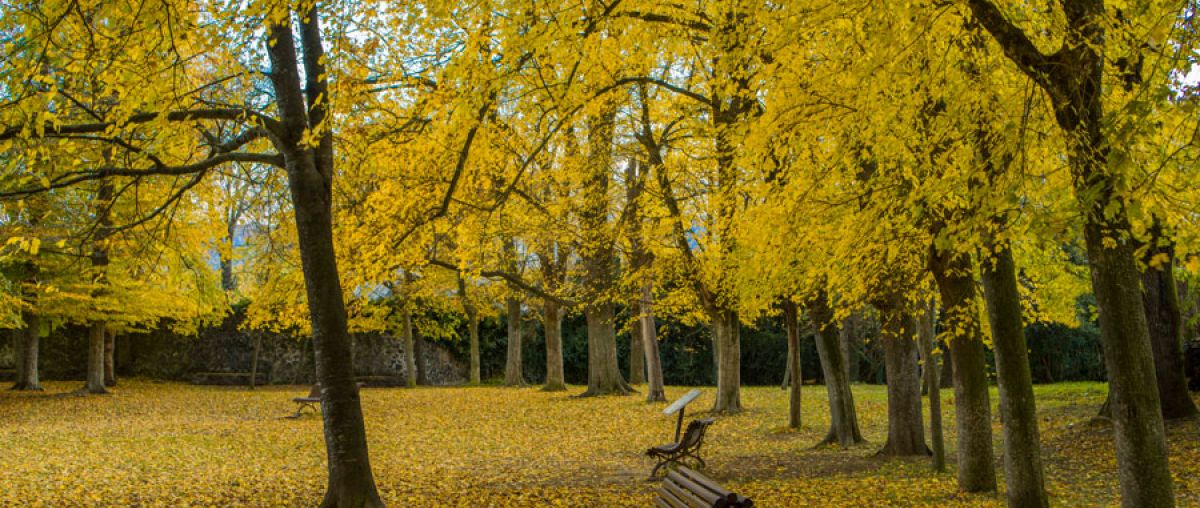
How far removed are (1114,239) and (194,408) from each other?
19850mm

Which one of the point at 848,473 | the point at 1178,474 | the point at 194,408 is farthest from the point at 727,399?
the point at 194,408

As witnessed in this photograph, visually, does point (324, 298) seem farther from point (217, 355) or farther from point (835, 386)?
point (217, 355)

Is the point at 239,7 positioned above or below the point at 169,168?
above

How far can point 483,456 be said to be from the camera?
39.8ft

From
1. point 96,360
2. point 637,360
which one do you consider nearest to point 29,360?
point 96,360

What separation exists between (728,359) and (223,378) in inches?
764

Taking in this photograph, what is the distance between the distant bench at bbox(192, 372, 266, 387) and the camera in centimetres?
2761

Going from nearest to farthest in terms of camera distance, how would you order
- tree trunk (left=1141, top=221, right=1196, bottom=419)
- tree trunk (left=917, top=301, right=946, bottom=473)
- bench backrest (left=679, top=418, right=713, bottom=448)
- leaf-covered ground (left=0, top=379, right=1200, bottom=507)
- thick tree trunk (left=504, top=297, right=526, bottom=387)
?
leaf-covered ground (left=0, top=379, right=1200, bottom=507), tree trunk (left=917, top=301, right=946, bottom=473), bench backrest (left=679, top=418, right=713, bottom=448), tree trunk (left=1141, top=221, right=1196, bottom=419), thick tree trunk (left=504, top=297, right=526, bottom=387)

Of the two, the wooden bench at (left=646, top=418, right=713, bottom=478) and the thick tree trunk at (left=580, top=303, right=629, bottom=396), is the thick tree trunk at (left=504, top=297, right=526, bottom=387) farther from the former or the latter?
the wooden bench at (left=646, top=418, right=713, bottom=478)

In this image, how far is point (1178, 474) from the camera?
8.50 m

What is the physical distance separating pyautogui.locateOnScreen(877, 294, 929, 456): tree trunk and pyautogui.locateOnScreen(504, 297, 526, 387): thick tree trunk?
1717 centimetres

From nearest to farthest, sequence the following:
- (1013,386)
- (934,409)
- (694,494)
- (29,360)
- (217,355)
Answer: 1. (694,494)
2. (1013,386)
3. (934,409)
4. (29,360)
5. (217,355)

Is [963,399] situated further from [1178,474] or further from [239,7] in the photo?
[239,7]

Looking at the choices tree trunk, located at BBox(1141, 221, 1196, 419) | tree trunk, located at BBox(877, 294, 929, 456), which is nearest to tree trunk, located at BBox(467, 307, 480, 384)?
tree trunk, located at BBox(877, 294, 929, 456)
